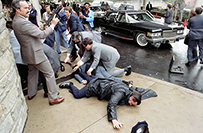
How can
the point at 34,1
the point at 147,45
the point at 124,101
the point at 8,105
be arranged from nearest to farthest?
the point at 8,105 < the point at 124,101 < the point at 147,45 < the point at 34,1

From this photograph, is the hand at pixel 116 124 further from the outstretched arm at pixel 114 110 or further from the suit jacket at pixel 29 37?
the suit jacket at pixel 29 37

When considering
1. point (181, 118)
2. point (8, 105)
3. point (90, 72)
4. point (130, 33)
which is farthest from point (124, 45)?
point (8, 105)

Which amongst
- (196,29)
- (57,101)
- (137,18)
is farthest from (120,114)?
(137,18)

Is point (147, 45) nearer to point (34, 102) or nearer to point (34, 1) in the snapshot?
point (34, 102)

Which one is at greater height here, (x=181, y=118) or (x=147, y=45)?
(x=147, y=45)

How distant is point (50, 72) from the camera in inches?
118

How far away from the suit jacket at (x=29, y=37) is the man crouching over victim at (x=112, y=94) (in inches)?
44.3

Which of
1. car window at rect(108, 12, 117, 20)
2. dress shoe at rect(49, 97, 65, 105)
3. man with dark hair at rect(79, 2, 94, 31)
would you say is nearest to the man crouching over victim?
dress shoe at rect(49, 97, 65, 105)

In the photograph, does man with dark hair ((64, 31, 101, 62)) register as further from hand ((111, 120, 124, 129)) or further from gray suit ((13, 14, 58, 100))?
hand ((111, 120, 124, 129))

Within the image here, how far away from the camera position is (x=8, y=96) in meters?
2.15

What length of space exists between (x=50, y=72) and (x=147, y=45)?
5.92 meters

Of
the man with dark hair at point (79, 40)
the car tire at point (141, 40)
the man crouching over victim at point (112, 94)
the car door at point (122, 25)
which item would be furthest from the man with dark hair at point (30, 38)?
the car door at point (122, 25)

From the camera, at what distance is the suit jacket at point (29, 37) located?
254 centimetres

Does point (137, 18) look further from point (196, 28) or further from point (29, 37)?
point (29, 37)
